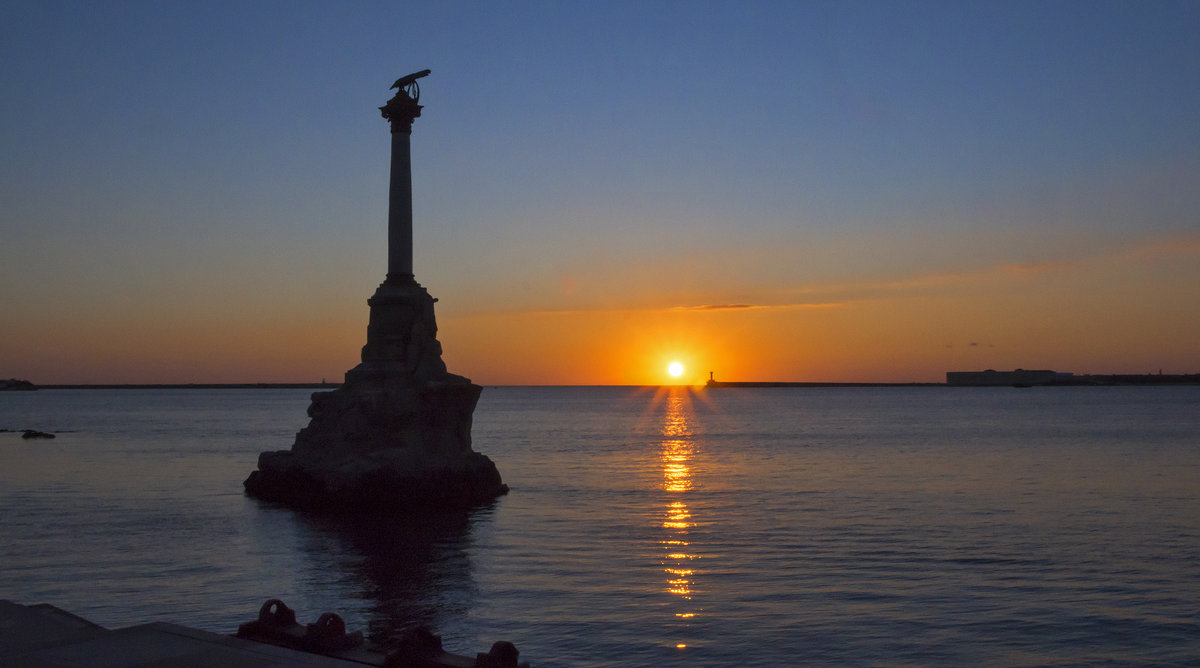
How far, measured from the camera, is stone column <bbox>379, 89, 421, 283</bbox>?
115ft

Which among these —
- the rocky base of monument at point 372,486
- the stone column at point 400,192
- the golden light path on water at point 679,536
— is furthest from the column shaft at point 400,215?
the golden light path on water at point 679,536

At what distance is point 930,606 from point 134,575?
1510 centimetres

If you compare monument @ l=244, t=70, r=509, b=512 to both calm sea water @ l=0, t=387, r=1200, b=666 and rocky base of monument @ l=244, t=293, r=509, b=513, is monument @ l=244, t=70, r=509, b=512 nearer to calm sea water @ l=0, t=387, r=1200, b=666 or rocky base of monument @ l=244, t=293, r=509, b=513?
rocky base of monument @ l=244, t=293, r=509, b=513

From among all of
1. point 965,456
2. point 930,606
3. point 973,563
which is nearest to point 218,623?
point 930,606

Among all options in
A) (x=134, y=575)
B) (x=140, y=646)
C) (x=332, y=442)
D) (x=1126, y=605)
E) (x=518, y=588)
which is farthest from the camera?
(x=332, y=442)

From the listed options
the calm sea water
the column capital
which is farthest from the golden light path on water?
the column capital

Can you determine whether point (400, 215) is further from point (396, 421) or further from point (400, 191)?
point (396, 421)

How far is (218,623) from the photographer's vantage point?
16188mm

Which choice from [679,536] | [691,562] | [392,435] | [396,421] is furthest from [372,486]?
[691,562]

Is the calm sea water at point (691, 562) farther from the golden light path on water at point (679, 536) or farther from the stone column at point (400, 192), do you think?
the stone column at point (400, 192)

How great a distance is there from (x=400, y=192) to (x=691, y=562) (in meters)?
18.6

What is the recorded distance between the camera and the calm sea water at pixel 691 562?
15.3 meters

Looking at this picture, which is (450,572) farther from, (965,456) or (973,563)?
(965,456)

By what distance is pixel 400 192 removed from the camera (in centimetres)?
3522
